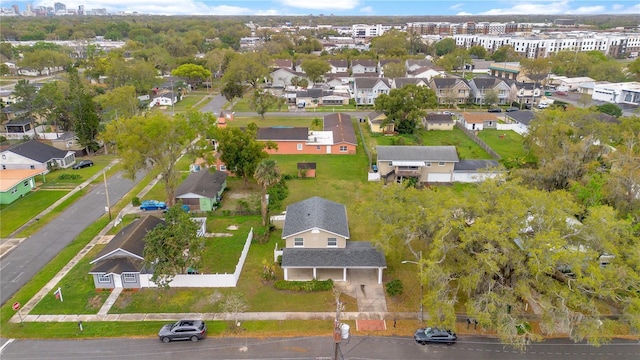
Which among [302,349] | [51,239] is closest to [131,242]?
[51,239]

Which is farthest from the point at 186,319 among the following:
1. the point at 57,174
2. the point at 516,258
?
the point at 57,174

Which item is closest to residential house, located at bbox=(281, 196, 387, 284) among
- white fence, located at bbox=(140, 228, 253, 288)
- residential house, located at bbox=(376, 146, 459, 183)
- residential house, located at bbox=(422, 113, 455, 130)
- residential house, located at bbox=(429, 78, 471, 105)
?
white fence, located at bbox=(140, 228, 253, 288)

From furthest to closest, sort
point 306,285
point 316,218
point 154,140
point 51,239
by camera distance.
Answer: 1. point 154,140
2. point 51,239
3. point 316,218
4. point 306,285

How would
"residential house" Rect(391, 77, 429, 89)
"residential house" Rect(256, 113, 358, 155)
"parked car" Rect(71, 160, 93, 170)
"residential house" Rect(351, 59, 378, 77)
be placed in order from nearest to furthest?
"parked car" Rect(71, 160, 93, 170), "residential house" Rect(256, 113, 358, 155), "residential house" Rect(391, 77, 429, 89), "residential house" Rect(351, 59, 378, 77)

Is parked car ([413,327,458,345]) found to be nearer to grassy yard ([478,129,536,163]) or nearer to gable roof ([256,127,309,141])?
grassy yard ([478,129,536,163])

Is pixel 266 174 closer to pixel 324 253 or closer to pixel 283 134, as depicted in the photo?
pixel 324 253

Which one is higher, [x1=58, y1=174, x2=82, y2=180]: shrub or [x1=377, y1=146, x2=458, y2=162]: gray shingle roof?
[x1=377, y1=146, x2=458, y2=162]: gray shingle roof
